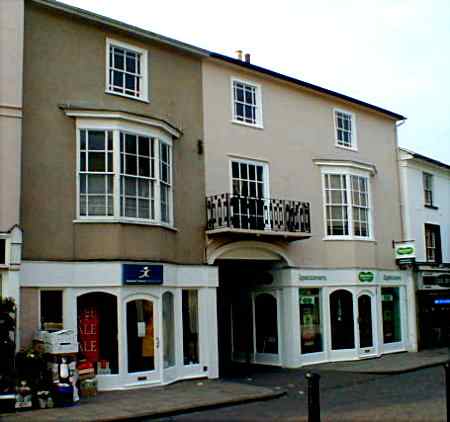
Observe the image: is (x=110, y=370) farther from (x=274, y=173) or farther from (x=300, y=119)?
(x=300, y=119)

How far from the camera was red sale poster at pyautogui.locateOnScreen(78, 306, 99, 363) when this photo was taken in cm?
1448

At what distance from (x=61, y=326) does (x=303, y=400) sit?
5.37 metres

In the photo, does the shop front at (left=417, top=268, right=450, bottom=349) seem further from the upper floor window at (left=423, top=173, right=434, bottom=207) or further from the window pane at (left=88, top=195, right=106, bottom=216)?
the window pane at (left=88, top=195, right=106, bottom=216)

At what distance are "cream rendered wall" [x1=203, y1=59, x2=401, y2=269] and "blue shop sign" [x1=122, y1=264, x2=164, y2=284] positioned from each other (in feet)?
10.4

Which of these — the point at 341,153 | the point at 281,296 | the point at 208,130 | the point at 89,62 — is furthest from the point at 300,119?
the point at 89,62

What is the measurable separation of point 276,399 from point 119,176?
5992 millimetres

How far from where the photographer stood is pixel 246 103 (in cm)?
1912

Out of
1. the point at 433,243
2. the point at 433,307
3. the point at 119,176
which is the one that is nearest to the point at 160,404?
the point at 119,176

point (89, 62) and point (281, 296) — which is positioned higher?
point (89, 62)

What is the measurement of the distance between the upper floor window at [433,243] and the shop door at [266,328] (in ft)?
27.0

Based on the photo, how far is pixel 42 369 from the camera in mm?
12828

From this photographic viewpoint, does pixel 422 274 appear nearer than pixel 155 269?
No

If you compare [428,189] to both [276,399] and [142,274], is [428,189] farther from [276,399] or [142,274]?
[142,274]

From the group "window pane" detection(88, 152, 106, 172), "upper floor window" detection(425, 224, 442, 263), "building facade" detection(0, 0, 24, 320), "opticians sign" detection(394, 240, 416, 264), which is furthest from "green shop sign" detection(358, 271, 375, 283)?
"building facade" detection(0, 0, 24, 320)
